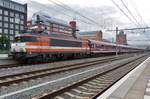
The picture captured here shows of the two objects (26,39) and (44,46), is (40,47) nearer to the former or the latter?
(44,46)

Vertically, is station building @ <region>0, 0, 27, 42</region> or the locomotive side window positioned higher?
station building @ <region>0, 0, 27, 42</region>

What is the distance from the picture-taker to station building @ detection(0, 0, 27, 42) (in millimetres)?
109906

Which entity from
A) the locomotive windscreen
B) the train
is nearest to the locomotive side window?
the train

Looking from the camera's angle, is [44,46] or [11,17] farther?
[11,17]

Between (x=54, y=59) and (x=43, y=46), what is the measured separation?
4085 millimetres

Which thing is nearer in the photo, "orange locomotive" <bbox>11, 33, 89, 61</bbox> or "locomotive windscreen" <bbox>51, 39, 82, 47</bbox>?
"orange locomotive" <bbox>11, 33, 89, 61</bbox>

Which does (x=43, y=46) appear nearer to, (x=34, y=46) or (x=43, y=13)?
(x=34, y=46)

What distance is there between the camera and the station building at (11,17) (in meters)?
110

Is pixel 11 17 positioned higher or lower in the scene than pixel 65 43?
higher

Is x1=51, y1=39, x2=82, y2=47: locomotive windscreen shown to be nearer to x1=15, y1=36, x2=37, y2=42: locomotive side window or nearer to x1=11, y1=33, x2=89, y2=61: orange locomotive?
x1=11, y1=33, x2=89, y2=61: orange locomotive

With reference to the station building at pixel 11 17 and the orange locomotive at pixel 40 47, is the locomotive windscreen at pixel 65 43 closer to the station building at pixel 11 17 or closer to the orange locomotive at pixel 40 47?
the orange locomotive at pixel 40 47

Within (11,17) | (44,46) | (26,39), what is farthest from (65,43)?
(11,17)

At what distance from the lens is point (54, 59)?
103ft

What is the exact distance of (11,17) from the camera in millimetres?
115312
